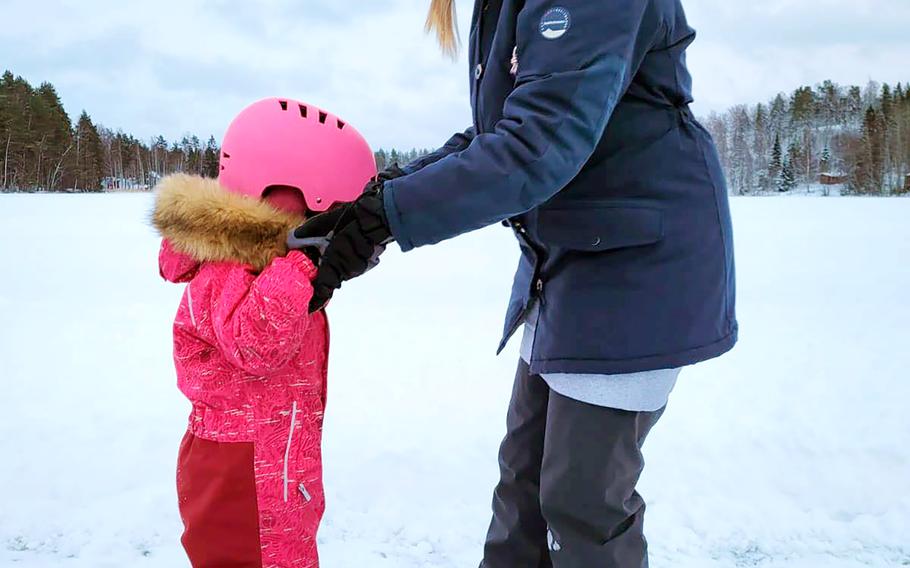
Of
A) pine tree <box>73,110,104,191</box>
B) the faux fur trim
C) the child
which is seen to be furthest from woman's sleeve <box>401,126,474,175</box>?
pine tree <box>73,110,104,191</box>

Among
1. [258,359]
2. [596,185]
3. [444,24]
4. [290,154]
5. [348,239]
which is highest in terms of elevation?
[444,24]

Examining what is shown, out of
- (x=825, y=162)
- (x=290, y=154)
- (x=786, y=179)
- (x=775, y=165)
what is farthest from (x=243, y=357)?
(x=825, y=162)

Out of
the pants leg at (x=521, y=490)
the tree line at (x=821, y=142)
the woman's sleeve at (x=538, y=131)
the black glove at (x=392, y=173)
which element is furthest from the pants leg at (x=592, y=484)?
the tree line at (x=821, y=142)

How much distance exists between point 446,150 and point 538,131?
712mm

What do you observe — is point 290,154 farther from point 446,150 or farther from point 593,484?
point 593,484

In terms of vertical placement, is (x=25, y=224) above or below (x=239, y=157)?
above

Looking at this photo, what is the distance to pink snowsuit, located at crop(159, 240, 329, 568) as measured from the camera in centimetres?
152

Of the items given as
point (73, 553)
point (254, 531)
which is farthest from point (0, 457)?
point (254, 531)

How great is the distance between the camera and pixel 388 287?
7.63 metres

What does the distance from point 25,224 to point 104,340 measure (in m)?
10.3

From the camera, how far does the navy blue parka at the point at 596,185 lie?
1157mm

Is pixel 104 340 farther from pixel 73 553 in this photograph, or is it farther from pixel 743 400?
pixel 743 400

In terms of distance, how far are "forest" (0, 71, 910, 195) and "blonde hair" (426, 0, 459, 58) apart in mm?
39104

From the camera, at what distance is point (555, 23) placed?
1.16 meters
